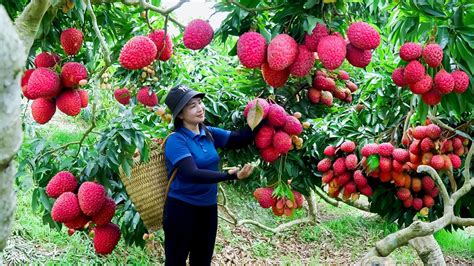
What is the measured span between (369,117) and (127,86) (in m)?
1.55

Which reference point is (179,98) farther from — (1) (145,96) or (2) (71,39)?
(2) (71,39)

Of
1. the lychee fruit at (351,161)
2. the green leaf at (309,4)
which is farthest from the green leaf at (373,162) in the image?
the green leaf at (309,4)

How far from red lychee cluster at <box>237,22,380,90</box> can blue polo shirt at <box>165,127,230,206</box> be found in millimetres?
1013

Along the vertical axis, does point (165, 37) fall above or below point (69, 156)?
above

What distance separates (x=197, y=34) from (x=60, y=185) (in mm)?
1005

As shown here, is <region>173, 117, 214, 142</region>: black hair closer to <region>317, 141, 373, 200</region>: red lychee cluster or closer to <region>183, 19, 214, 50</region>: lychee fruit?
<region>317, 141, 373, 200</region>: red lychee cluster

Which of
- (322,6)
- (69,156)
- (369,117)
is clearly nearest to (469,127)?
(369,117)

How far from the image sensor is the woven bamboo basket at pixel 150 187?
242cm

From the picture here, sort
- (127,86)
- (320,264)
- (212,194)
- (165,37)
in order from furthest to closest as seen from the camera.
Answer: (320,264) < (127,86) < (212,194) < (165,37)

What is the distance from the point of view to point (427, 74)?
1481 millimetres

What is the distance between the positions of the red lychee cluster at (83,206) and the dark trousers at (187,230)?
0.28 metres

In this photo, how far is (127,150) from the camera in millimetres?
2168

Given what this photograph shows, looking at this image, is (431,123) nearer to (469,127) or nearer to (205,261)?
(469,127)

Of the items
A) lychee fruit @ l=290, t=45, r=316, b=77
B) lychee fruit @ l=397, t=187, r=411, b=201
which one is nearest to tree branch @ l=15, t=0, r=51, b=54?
lychee fruit @ l=290, t=45, r=316, b=77
